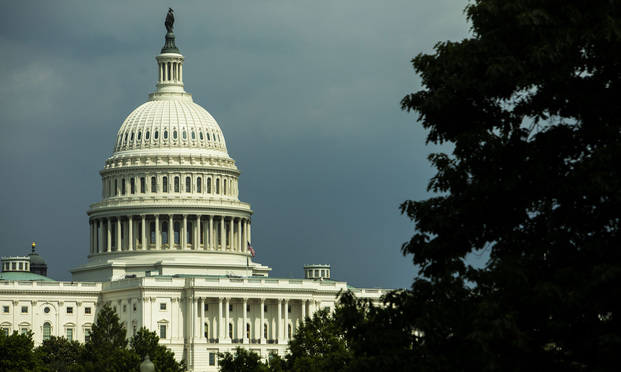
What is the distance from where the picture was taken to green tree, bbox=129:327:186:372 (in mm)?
178750

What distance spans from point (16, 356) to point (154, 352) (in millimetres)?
23637

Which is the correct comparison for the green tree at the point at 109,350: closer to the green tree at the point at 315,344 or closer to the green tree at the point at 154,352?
the green tree at the point at 154,352

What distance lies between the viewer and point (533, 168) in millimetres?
58531

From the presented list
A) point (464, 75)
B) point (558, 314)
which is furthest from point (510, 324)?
point (464, 75)

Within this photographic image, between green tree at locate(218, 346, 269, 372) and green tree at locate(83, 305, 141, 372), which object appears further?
green tree at locate(83, 305, 141, 372)

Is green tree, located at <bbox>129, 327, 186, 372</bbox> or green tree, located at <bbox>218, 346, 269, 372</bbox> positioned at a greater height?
green tree, located at <bbox>129, 327, 186, 372</bbox>

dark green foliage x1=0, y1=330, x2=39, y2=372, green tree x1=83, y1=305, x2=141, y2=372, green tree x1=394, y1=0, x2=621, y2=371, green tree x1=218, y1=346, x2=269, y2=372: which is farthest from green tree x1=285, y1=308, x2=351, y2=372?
green tree x1=394, y1=0, x2=621, y2=371

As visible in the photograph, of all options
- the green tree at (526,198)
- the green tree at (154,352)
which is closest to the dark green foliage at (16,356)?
the green tree at (154,352)

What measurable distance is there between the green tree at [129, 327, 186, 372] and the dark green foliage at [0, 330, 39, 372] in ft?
46.5

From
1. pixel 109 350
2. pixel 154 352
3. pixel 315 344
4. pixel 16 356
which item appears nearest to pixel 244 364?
pixel 315 344

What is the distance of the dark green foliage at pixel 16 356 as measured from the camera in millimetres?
160875

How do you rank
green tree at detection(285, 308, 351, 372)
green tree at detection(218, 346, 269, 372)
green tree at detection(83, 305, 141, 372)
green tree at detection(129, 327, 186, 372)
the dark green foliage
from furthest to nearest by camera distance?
green tree at detection(129, 327, 186, 372)
green tree at detection(83, 305, 141, 372)
the dark green foliage
green tree at detection(218, 346, 269, 372)
green tree at detection(285, 308, 351, 372)

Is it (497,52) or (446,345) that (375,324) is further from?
(497,52)

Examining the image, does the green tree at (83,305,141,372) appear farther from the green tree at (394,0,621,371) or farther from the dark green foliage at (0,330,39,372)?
the green tree at (394,0,621,371)
